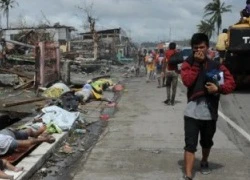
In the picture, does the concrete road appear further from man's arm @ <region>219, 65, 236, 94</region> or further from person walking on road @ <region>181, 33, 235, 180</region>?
man's arm @ <region>219, 65, 236, 94</region>

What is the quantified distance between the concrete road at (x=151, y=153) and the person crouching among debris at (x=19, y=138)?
2.72ft

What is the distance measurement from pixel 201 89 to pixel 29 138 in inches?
120

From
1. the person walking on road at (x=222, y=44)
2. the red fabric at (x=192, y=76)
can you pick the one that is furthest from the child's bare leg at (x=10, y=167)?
the person walking on road at (x=222, y=44)

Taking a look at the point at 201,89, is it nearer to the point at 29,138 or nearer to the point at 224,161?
the point at 224,161

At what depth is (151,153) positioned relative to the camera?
835 cm

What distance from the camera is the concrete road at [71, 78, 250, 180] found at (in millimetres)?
7042

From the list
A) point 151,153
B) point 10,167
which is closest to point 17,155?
point 10,167

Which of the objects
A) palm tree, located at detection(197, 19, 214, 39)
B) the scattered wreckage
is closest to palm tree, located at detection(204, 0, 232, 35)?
palm tree, located at detection(197, 19, 214, 39)

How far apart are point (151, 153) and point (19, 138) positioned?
6.98ft

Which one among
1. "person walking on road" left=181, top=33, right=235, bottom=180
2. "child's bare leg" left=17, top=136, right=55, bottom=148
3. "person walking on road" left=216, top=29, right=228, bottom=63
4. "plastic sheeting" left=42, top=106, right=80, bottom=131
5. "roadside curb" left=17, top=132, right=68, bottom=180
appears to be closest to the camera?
"person walking on road" left=181, top=33, right=235, bottom=180

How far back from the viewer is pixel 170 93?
16344 mm

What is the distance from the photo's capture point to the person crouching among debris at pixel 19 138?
23.1 feet

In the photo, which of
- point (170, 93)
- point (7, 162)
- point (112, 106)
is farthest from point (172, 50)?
point (7, 162)

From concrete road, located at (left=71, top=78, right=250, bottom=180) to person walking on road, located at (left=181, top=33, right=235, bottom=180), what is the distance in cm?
61
